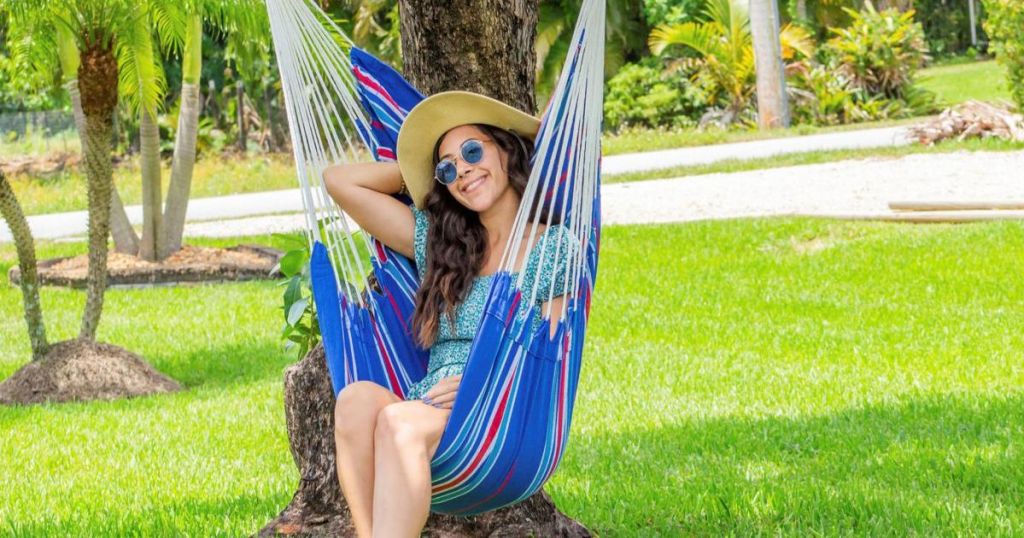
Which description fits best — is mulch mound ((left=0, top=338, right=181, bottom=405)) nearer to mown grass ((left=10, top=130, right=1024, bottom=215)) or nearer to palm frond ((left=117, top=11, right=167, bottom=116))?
palm frond ((left=117, top=11, right=167, bottom=116))

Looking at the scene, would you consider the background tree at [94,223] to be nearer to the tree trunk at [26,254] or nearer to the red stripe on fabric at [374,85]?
the tree trunk at [26,254]

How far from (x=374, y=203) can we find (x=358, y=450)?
0.69 meters

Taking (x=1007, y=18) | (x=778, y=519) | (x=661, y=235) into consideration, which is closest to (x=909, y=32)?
(x=1007, y=18)

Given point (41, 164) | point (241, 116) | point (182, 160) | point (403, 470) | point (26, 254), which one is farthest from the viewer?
point (241, 116)

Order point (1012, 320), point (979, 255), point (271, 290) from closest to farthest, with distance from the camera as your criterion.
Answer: point (1012, 320) < point (979, 255) < point (271, 290)

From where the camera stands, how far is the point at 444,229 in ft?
10.5

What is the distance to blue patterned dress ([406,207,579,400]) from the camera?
3.01m

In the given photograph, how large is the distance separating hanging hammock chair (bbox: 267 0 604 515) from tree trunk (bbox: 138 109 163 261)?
20.9 feet

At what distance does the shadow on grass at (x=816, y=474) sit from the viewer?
11.7 ft

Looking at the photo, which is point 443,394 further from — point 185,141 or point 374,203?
point 185,141

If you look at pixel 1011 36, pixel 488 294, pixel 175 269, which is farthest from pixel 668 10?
pixel 488 294

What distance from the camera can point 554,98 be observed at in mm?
3051

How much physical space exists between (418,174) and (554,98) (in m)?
0.40

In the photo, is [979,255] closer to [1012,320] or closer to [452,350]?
[1012,320]
